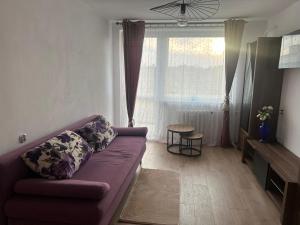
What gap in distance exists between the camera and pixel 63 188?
1800 mm

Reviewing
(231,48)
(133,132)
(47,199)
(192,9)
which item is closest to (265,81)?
(231,48)

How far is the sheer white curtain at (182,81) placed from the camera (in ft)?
14.5

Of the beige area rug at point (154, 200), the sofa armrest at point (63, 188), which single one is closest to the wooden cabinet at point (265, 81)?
the beige area rug at point (154, 200)

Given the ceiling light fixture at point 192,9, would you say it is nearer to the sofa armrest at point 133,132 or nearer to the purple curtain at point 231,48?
the purple curtain at point 231,48

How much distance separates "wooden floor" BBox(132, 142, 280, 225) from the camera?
2.37 metres

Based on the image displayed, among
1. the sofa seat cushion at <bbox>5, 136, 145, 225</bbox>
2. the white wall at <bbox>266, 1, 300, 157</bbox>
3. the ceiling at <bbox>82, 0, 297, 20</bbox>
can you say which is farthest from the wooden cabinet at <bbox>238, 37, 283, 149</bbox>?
the sofa seat cushion at <bbox>5, 136, 145, 225</bbox>

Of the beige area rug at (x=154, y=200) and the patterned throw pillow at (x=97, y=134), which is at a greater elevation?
the patterned throw pillow at (x=97, y=134)

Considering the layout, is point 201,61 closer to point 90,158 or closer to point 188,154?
point 188,154

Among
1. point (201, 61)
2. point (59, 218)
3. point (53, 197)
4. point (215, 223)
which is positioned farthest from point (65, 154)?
point (201, 61)

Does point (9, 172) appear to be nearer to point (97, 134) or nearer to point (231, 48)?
point (97, 134)

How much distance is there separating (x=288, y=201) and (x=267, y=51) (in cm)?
211

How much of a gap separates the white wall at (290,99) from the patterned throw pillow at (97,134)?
96.9 inches

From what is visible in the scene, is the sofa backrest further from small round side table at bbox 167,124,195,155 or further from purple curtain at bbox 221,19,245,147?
purple curtain at bbox 221,19,245,147

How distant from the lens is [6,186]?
1789mm
